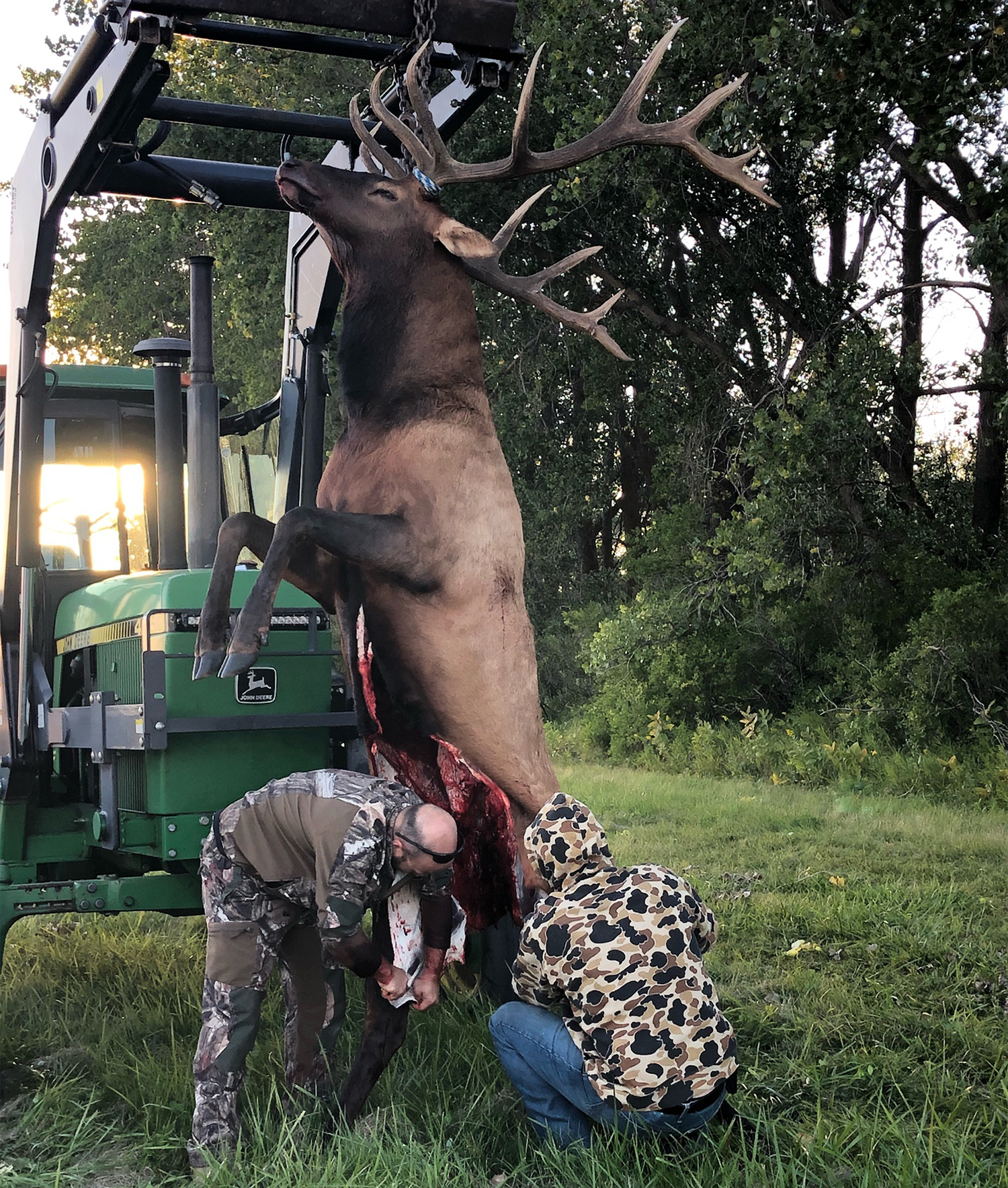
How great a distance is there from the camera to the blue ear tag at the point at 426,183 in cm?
416

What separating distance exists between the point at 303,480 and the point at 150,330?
1302cm

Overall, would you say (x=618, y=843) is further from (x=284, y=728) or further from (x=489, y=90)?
(x=489, y=90)

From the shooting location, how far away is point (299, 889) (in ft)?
12.4

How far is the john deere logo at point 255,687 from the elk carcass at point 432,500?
0.61 m

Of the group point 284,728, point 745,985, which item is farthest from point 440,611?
point 745,985

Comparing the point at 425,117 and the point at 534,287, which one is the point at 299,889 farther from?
the point at 425,117

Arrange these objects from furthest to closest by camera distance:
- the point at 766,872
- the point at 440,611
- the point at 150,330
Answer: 1. the point at 150,330
2. the point at 766,872
3. the point at 440,611

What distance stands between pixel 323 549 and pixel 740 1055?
91.5 inches

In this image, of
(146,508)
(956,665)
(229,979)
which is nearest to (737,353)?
(956,665)

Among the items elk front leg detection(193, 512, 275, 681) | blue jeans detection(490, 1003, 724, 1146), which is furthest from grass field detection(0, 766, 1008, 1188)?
elk front leg detection(193, 512, 275, 681)

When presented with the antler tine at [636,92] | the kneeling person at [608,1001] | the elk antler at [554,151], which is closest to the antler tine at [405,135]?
the elk antler at [554,151]

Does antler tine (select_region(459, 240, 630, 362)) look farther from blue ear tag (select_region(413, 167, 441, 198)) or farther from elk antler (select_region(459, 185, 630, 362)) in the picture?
blue ear tag (select_region(413, 167, 441, 198))

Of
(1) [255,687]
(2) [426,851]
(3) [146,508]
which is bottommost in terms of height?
(2) [426,851]

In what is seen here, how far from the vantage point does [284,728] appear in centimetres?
477
